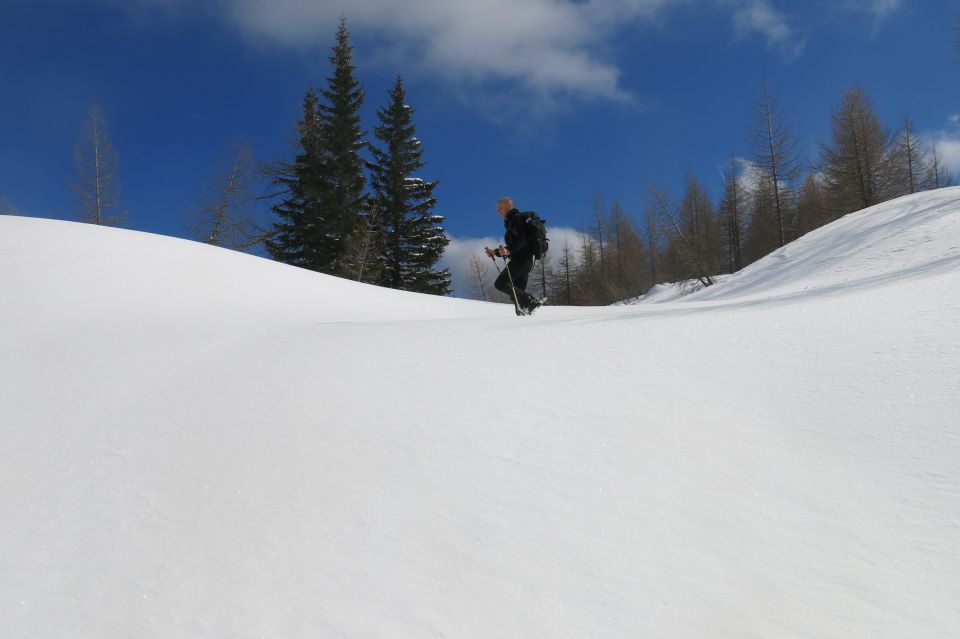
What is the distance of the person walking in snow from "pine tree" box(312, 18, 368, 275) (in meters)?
18.4

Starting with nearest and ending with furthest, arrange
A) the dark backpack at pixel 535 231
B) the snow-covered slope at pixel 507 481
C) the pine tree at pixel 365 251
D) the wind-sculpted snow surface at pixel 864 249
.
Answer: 1. the snow-covered slope at pixel 507 481
2. the dark backpack at pixel 535 231
3. the wind-sculpted snow surface at pixel 864 249
4. the pine tree at pixel 365 251

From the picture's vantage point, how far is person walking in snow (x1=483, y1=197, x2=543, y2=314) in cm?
616

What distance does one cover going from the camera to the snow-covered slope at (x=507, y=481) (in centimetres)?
154

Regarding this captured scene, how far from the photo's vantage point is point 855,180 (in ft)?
93.5

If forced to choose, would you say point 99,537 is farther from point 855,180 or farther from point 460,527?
point 855,180

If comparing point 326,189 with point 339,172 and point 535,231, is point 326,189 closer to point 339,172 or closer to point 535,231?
point 339,172

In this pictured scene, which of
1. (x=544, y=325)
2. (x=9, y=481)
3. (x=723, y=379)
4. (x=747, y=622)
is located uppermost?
(x=544, y=325)

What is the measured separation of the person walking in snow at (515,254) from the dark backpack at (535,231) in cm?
4

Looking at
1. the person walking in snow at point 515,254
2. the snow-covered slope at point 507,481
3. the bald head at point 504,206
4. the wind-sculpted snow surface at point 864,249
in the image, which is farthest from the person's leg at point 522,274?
the wind-sculpted snow surface at point 864,249

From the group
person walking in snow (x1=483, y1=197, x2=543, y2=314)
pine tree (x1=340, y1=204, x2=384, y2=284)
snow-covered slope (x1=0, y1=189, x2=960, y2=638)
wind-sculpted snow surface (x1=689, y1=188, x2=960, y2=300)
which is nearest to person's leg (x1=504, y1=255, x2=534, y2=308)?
person walking in snow (x1=483, y1=197, x2=543, y2=314)

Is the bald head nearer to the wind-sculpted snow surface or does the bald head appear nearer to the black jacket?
the black jacket

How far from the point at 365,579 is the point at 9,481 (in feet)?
6.79

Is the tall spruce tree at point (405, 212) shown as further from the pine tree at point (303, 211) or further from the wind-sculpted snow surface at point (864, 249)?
the wind-sculpted snow surface at point (864, 249)

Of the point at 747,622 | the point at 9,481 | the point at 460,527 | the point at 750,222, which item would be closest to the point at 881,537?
the point at 747,622
